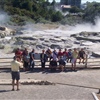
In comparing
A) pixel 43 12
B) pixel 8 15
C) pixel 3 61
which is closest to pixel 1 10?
pixel 8 15

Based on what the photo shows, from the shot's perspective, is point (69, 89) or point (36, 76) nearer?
point (69, 89)

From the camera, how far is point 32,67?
55.6 feet

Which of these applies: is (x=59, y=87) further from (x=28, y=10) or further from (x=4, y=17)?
(x=28, y=10)

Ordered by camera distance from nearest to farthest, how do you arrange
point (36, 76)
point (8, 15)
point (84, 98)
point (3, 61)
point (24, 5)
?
1. point (84, 98)
2. point (36, 76)
3. point (3, 61)
4. point (8, 15)
5. point (24, 5)

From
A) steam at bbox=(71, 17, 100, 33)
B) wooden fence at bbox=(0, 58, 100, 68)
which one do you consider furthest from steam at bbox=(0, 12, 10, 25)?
wooden fence at bbox=(0, 58, 100, 68)

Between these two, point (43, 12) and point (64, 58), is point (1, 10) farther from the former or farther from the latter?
point (64, 58)

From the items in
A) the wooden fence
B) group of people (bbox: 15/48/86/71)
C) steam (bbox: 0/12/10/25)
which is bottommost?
the wooden fence

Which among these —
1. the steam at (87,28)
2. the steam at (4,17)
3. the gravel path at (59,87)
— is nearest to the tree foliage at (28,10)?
the steam at (4,17)

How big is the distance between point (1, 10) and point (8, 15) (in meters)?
3.55

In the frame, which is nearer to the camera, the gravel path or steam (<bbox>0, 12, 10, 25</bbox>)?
the gravel path

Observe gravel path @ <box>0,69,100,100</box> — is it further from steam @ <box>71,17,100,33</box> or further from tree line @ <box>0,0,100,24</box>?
tree line @ <box>0,0,100,24</box>

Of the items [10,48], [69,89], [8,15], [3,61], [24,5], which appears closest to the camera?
[69,89]

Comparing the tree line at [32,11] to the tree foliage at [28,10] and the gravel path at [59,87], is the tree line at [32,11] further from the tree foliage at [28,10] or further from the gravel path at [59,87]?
the gravel path at [59,87]

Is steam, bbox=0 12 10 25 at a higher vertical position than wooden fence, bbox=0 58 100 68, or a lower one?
higher
